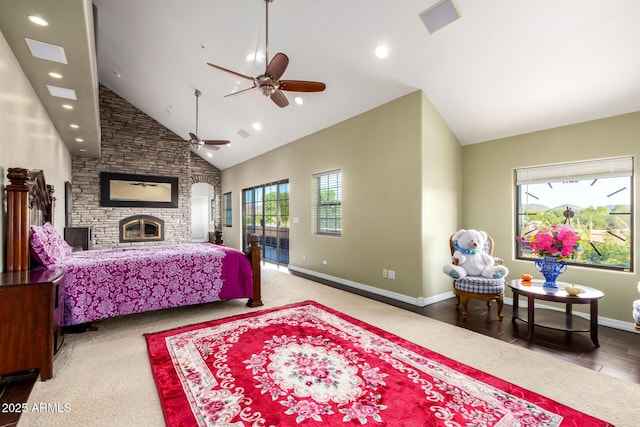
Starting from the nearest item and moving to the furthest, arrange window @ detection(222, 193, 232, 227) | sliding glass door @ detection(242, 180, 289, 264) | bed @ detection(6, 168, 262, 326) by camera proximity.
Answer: bed @ detection(6, 168, 262, 326) → sliding glass door @ detection(242, 180, 289, 264) → window @ detection(222, 193, 232, 227)

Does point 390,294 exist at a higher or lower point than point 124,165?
lower

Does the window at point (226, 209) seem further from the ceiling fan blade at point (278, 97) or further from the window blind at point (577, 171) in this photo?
the window blind at point (577, 171)

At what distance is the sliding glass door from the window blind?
447 cm

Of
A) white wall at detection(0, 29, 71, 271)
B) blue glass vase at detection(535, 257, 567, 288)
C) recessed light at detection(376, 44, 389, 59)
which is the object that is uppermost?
recessed light at detection(376, 44, 389, 59)

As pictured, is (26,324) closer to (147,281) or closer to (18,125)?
(147,281)

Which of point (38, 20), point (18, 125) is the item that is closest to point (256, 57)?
point (38, 20)

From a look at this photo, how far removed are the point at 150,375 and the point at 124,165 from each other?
7.33 metres

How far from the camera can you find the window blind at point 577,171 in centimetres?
331

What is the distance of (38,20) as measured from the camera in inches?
86.5

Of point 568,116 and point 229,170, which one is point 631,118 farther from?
point 229,170

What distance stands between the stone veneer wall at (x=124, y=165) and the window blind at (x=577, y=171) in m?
7.36

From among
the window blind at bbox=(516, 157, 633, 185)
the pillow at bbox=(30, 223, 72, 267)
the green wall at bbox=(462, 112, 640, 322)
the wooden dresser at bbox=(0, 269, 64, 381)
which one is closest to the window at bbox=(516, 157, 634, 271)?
the window blind at bbox=(516, 157, 633, 185)

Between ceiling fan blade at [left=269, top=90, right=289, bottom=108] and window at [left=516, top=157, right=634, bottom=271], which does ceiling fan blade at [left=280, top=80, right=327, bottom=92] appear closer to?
ceiling fan blade at [left=269, top=90, right=289, bottom=108]

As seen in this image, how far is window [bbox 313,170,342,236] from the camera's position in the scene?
17.9ft
